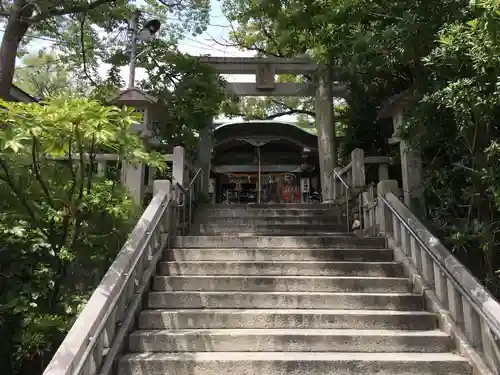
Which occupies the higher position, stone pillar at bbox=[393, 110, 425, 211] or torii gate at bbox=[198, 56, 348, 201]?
torii gate at bbox=[198, 56, 348, 201]

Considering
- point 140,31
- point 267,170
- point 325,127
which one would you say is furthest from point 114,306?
point 267,170

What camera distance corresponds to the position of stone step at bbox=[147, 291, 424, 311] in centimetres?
445

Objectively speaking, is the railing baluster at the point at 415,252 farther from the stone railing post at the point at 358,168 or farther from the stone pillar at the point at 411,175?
the stone railing post at the point at 358,168

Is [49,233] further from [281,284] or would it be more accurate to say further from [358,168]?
[358,168]

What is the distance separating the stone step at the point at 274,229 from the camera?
694 centimetres

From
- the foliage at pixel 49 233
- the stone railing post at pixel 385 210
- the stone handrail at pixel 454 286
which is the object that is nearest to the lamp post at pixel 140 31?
the foliage at pixel 49 233

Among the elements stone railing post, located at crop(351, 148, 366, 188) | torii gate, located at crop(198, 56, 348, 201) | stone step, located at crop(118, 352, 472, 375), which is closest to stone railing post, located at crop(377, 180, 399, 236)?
stone railing post, located at crop(351, 148, 366, 188)

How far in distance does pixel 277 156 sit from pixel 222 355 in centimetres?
1017

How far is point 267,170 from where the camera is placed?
43.9 ft

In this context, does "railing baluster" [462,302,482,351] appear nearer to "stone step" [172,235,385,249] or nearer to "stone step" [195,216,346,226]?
"stone step" [172,235,385,249]

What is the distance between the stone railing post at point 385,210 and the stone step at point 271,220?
53.7 inches

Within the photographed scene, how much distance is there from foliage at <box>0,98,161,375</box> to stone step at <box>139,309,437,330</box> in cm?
85

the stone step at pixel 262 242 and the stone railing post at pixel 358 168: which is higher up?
the stone railing post at pixel 358 168

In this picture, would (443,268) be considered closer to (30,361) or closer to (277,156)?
(30,361)
